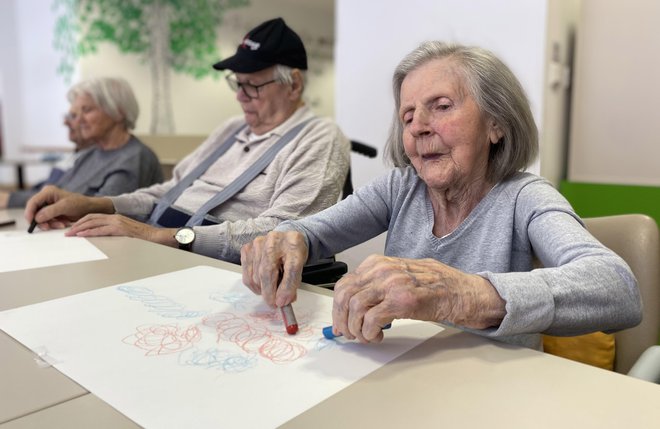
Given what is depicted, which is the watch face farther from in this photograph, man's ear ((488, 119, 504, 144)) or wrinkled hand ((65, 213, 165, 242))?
man's ear ((488, 119, 504, 144))

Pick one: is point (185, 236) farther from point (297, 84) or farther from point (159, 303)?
point (297, 84)

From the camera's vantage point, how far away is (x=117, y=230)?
1339mm

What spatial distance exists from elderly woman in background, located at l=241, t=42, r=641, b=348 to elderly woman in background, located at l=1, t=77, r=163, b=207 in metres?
1.37

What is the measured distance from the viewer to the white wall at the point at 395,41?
2.19 m

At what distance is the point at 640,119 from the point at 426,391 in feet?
7.44

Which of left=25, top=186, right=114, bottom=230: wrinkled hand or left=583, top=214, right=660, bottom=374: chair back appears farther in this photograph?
left=25, top=186, right=114, bottom=230: wrinkled hand

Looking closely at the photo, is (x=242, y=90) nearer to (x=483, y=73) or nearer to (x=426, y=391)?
(x=483, y=73)

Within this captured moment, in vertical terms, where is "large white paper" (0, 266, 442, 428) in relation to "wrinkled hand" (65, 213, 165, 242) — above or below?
above

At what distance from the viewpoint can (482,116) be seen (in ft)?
3.12

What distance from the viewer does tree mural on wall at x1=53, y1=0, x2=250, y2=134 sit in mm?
5223

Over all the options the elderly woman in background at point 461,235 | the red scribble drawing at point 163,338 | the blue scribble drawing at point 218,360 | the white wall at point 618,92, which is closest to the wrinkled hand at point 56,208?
the elderly woman in background at point 461,235

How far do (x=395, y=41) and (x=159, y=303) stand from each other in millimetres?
2112

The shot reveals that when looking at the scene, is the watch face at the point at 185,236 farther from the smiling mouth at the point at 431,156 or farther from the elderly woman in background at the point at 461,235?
the smiling mouth at the point at 431,156

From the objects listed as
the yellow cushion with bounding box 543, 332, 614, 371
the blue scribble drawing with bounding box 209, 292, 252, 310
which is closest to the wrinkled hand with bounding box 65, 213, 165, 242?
the blue scribble drawing with bounding box 209, 292, 252, 310
